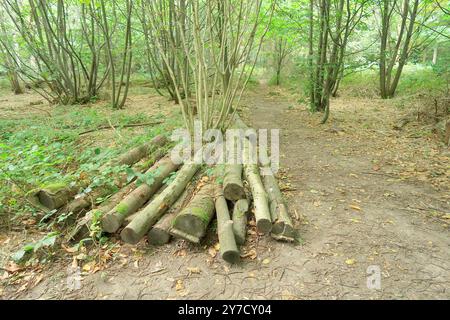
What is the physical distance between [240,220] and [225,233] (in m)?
0.28

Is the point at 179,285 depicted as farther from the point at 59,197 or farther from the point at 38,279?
the point at 59,197

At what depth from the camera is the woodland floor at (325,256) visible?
2.29 m

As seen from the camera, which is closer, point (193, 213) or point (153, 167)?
point (193, 213)

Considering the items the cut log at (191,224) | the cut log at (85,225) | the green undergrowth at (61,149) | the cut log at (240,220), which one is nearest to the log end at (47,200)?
the green undergrowth at (61,149)

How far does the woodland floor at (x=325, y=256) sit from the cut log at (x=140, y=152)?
1644mm

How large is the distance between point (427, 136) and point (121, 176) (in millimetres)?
5786

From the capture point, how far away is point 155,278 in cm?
247

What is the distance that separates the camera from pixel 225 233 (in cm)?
270

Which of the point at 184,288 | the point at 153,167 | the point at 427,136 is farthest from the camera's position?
the point at 427,136

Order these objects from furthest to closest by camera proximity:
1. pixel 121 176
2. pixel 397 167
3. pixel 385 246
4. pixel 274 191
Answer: pixel 397 167
pixel 121 176
pixel 274 191
pixel 385 246
